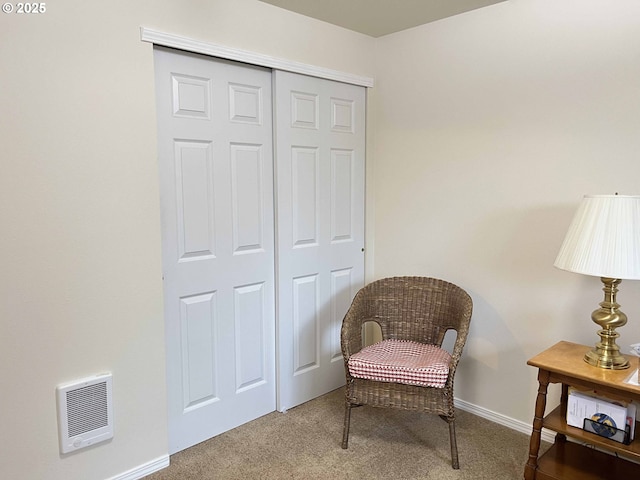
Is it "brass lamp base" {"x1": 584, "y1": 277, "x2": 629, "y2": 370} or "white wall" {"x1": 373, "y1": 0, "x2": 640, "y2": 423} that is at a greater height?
"white wall" {"x1": 373, "y1": 0, "x2": 640, "y2": 423}

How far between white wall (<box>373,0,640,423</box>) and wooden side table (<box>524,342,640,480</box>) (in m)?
0.29

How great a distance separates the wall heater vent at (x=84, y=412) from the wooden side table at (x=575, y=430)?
1.77m

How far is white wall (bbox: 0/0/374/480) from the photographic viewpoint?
1.80 metres

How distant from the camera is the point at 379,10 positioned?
8.56 feet

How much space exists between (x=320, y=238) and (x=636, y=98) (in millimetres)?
1701

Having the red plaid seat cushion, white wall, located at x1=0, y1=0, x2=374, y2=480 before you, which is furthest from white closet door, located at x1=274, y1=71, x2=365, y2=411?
white wall, located at x1=0, y1=0, x2=374, y2=480

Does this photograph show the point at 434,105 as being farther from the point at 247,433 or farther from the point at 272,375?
the point at 247,433

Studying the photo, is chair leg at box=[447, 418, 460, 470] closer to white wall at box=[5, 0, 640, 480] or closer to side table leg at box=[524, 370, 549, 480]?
side table leg at box=[524, 370, 549, 480]

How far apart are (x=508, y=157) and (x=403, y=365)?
1.20m

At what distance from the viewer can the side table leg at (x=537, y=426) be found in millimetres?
2016

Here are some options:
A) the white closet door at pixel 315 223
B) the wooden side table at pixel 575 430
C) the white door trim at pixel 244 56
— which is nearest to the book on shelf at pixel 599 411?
the wooden side table at pixel 575 430

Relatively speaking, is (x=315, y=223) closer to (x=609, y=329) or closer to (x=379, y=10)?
(x=379, y=10)

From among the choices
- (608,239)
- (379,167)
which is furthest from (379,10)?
(608,239)

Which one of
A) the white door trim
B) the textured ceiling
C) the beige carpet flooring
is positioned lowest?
the beige carpet flooring
